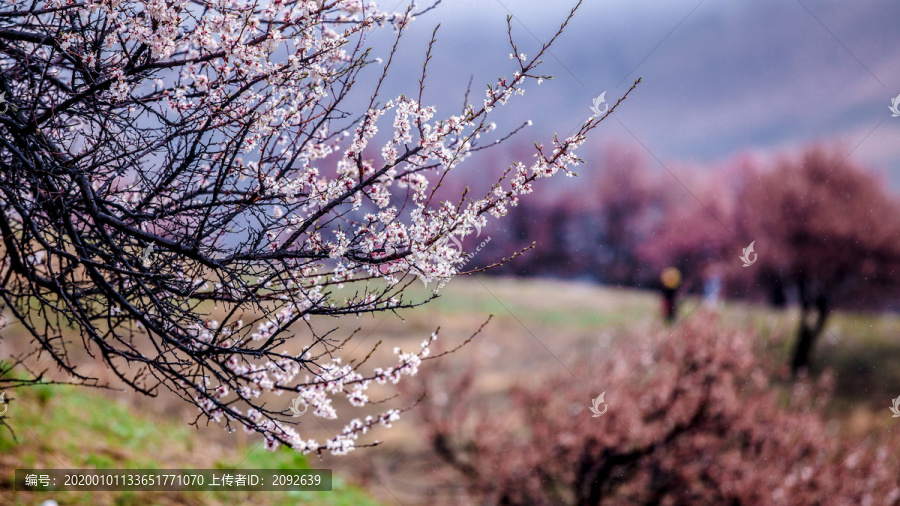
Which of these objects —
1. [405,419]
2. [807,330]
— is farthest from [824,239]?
[405,419]

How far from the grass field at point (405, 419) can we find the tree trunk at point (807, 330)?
0.41 metres

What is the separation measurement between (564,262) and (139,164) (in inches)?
1055

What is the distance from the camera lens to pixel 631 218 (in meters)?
29.8

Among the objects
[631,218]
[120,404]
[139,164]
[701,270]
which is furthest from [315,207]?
[631,218]

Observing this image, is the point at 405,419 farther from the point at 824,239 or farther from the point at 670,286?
the point at 824,239

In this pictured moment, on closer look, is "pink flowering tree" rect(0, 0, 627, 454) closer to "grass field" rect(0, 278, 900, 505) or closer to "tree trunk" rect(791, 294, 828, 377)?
"grass field" rect(0, 278, 900, 505)

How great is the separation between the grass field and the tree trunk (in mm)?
414

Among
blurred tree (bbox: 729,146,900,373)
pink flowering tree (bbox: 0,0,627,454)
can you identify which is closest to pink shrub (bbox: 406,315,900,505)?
pink flowering tree (bbox: 0,0,627,454)

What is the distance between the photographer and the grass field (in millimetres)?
7871

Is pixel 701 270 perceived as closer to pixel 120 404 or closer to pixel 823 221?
pixel 823 221

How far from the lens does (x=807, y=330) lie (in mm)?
19906

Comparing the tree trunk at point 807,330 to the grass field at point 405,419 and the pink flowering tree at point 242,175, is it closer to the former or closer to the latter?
the grass field at point 405,419

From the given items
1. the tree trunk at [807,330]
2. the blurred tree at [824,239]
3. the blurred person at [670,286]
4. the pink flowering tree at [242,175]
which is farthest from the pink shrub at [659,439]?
the blurred tree at [824,239]

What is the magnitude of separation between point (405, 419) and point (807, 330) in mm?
14660
